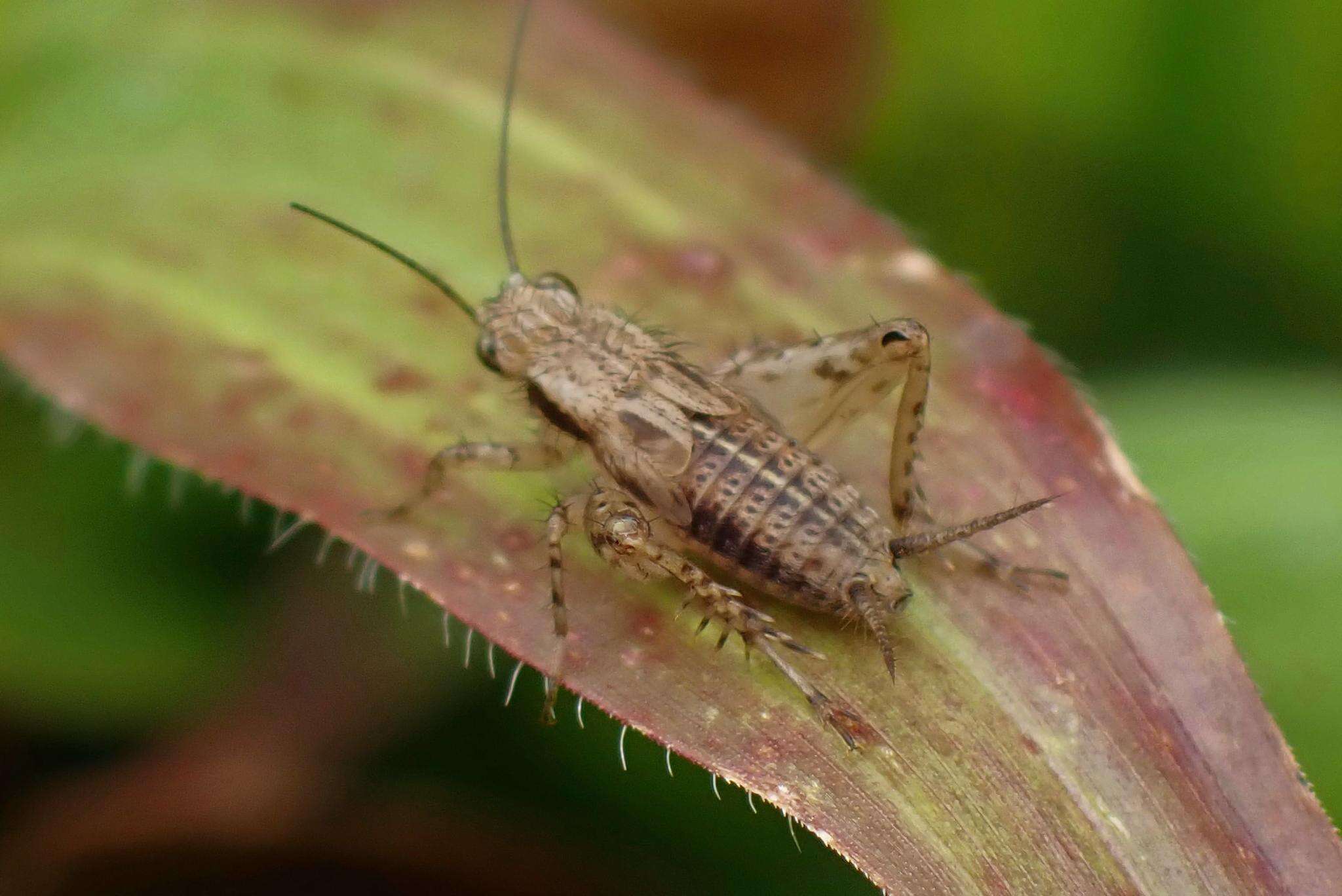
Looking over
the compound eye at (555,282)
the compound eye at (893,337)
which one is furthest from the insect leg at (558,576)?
the compound eye at (893,337)

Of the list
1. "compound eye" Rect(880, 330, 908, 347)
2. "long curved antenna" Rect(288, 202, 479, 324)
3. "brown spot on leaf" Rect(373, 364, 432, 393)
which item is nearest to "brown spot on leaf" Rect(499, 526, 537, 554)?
"brown spot on leaf" Rect(373, 364, 432, 393)

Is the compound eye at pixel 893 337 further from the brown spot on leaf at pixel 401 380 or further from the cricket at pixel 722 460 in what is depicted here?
the brown spot on leaf at pixel 401 380

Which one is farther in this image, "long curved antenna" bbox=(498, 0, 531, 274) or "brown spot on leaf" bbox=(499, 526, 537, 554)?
"long curved antenna" bbox=(498, 0, 531, 274)

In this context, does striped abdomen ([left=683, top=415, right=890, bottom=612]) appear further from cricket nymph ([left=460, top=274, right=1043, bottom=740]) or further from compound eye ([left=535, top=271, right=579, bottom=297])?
compound eye ([left=535, top=271, right=579, bottom=297])

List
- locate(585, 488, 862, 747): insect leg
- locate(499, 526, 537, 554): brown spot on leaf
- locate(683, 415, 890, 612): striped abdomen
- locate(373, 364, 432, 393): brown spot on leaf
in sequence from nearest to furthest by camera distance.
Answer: locate(585, 488, 862, 747): insect leg
locate(683, 415, 890, 612): striped abdomen
locate(499, 526, 537, 554): brown spot on leaf
locate(373, 364, 432, 393): brown spot on leaf

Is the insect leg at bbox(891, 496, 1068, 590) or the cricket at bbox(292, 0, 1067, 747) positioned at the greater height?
the insect leg at bbox(891, 496, 1068, 590)

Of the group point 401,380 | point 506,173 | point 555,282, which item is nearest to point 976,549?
point 555,282
